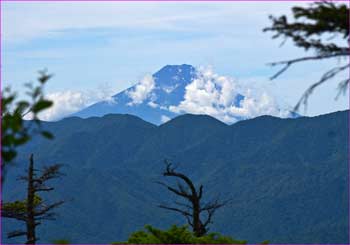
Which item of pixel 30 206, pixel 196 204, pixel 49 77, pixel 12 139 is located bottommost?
pixel 12 139

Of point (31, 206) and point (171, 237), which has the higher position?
point (31, 206)

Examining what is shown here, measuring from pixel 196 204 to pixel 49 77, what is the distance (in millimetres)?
18126

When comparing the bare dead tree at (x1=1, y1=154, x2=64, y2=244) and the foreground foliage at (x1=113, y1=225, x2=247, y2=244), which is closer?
the foreground foliage at (x1=113, y1=225, x2=247, y2=244)

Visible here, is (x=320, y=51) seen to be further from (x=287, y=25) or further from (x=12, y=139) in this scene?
(x=12, y=139)

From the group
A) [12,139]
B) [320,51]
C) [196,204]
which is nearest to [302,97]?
[320,51]

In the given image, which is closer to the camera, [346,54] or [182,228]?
[346,54]

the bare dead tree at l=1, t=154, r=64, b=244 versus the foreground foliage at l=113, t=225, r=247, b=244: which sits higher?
the bare dead tree at l=1, t=154, r=64, b=244

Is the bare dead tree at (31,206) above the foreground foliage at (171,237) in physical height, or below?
above

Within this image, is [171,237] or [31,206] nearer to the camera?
[171,237]

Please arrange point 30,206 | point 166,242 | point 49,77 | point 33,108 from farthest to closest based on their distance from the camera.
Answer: point 30,206, point 166,242, point 49,77, point 33,108

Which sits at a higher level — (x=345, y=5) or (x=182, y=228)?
(x=345, y=5)

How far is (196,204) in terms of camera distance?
30266mm

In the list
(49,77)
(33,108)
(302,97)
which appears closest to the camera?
(33,108)

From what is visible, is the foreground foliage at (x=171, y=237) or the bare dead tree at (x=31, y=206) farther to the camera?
the bare dead tree at (x=31, y=206)
